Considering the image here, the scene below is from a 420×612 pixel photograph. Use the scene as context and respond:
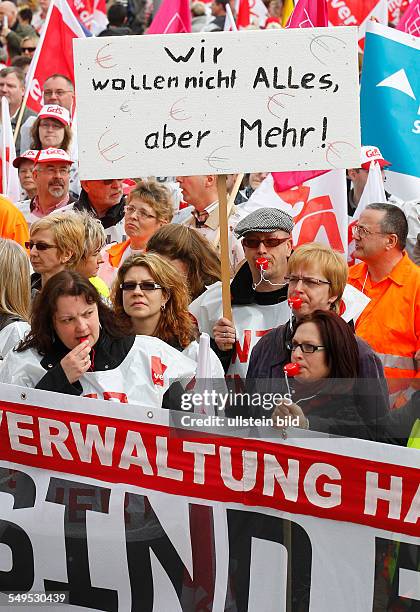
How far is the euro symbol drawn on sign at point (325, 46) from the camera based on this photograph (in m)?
5.36

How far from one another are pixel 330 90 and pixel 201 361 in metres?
1.32

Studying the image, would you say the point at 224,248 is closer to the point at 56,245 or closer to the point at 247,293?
the point at 247,293

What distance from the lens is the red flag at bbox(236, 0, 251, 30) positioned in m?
12.8

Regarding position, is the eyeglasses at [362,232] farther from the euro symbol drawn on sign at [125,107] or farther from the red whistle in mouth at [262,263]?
the euro symbol drawn on sign at [125,107]

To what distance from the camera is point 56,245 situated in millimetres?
6344

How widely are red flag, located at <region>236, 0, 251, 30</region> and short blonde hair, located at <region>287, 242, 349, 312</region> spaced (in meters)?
7.54

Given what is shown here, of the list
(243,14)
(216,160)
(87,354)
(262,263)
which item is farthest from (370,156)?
(243,14)

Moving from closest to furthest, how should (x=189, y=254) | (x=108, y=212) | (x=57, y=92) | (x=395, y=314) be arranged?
(x=189, y=254), (x=395, y=314), (x=108, y=212), (x=57, y=92)

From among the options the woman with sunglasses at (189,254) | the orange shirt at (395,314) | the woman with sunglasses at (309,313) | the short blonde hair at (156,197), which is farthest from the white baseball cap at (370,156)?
the woman with sunglasses at (309,313)

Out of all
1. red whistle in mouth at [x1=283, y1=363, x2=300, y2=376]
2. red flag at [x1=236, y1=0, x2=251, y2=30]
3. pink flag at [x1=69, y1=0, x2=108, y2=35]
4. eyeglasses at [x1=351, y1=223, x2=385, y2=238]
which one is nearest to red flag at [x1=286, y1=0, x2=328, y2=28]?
eyeglasses at [x1=351, y1=223, x2=385, y2=238]

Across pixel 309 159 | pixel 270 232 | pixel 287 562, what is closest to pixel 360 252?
pixel 270 232

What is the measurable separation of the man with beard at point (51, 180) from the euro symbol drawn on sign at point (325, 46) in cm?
334

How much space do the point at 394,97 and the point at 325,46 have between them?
2.97 m

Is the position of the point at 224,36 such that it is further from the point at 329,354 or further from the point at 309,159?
the point at 329,354
